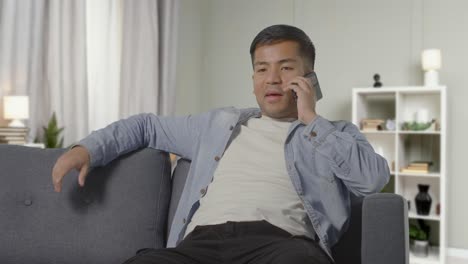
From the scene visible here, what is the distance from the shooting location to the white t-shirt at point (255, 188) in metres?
1.59

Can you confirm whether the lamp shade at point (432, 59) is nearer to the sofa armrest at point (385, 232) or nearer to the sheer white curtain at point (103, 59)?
the sheer white curtain at point (103, 59)

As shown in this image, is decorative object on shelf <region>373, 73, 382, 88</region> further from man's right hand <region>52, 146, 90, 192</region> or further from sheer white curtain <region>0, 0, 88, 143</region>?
man's right hand <region>52, 146, 90, 192</region>

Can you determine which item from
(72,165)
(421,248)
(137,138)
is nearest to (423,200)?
(421,248)

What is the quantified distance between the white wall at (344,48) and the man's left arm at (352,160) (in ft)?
11.2

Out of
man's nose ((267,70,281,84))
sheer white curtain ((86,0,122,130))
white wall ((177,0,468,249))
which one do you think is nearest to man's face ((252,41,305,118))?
man's nose ((267,70,281,84))

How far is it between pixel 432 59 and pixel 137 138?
330 centimetres

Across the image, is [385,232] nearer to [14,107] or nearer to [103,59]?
[14,107]

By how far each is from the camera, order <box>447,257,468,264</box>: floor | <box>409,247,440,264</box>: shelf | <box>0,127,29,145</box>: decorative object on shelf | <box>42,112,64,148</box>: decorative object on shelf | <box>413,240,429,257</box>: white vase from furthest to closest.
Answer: <box>447,257,468,264</box>: floor < <box>413,240,429,257</box>: white vase < <box>409,247,440,264</box>: shelf < <box>42,112,64,148</box>: decorative object on shelf < <box>0,127,29,145</box>: decorative object on shelf

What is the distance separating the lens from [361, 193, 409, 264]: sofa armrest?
4.48 ft

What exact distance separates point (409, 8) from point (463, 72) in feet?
2.51

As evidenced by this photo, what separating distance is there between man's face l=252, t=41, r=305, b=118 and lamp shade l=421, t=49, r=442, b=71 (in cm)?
297

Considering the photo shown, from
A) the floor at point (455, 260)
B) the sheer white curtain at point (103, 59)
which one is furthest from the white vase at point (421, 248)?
the sheer white curtain at point (103, 59)

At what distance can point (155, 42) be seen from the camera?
16.3 ft

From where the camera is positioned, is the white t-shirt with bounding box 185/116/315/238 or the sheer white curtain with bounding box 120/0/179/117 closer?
the white t-shirt with bounding box 185/116/315/238
